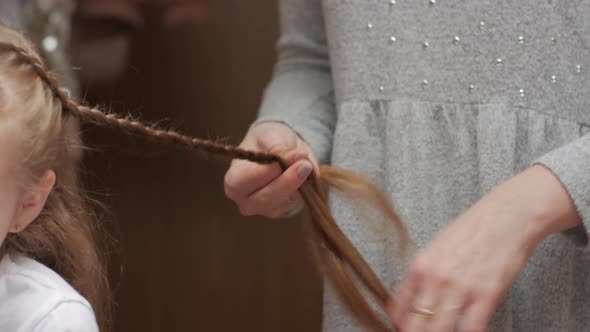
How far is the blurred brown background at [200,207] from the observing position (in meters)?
1.71

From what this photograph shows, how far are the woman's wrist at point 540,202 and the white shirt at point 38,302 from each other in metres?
0.32

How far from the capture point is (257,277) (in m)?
1.73

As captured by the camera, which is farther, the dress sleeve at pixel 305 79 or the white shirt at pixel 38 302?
the dress sleeve at pixel 305 79

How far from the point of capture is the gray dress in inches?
28.2

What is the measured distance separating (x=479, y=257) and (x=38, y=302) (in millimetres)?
324

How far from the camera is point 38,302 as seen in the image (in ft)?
2.08

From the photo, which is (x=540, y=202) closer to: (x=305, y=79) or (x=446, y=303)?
(x=446, y=303)

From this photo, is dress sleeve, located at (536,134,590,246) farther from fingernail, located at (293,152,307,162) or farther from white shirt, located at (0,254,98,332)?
white shirt, located at (0,254,98,332)

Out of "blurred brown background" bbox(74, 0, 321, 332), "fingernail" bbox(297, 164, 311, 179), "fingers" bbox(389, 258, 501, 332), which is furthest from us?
"blurred brown background" bbox(74, 0, 321, 332)

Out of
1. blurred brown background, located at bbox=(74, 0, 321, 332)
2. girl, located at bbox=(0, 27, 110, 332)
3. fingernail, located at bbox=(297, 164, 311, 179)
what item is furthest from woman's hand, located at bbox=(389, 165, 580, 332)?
blurred brown background, located at bbox=(74, 0, 321, 332)

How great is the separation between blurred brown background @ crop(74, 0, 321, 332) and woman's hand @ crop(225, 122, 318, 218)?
944 mm

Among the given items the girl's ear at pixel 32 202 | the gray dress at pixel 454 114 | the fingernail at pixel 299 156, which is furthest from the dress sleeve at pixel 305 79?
the girl's ear at pixel 32 202

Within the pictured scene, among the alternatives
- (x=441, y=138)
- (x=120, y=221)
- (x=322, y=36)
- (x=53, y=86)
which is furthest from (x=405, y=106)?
(x=120, y=221)

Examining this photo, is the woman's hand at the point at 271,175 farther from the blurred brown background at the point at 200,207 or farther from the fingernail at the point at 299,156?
the blurred brown background at the point at 200,207
